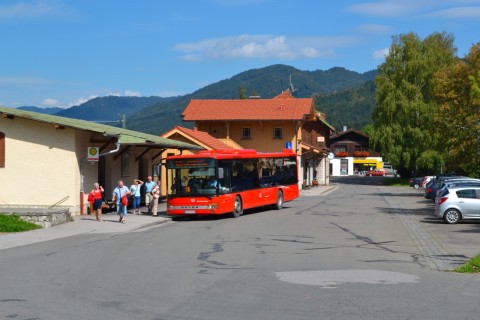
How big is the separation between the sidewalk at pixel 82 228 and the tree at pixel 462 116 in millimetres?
19721

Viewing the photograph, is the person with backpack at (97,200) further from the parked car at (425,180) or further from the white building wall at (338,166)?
the white building wall at (338,166)

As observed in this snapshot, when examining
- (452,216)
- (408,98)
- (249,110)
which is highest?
(408,98)

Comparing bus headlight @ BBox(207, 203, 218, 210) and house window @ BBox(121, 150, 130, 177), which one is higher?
house window @ BBox(121, 150, 130, 177)

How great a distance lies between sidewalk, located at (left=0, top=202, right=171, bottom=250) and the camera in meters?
20.4

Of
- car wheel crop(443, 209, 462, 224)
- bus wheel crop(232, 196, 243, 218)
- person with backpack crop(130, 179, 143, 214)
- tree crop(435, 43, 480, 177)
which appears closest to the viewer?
car wheel crop(443, 209, 462, 224)

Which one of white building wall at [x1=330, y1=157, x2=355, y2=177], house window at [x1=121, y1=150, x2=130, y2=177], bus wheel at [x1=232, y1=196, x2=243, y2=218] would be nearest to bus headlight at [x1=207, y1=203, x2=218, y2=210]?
bus wheel at [x1=232, y1=196, x2=243, y2=218]

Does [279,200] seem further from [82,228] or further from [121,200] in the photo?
[82,228]

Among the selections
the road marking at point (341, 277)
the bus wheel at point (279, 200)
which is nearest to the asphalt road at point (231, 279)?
the road marking at point (341, 277)

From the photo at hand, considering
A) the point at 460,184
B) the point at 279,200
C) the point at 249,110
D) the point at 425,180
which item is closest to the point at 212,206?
the point at 279,200

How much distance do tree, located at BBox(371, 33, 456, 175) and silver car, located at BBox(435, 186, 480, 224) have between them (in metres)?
49.0

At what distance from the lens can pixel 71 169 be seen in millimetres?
28625

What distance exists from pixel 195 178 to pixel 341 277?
1596 cm

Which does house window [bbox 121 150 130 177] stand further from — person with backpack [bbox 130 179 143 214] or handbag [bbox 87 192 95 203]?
handbag [bbox 87 192 95 203]

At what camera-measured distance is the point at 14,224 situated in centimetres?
2317
